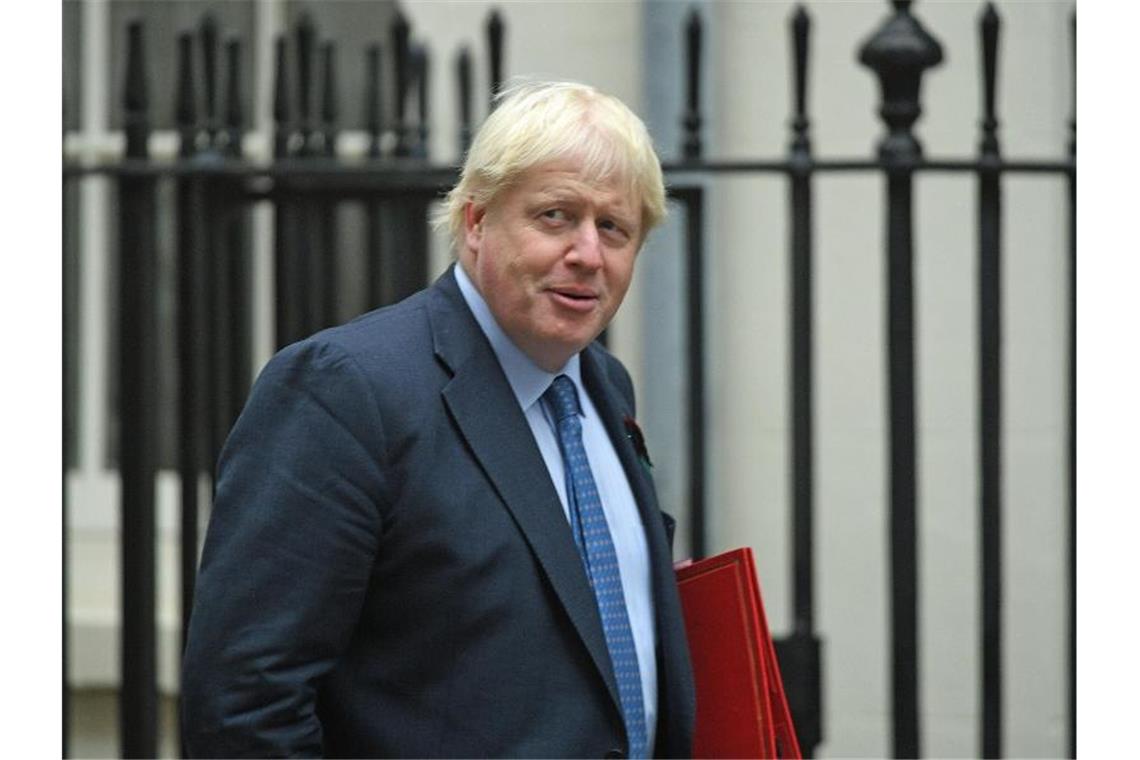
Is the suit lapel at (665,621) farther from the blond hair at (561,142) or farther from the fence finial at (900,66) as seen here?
the fence finial at (900,66)

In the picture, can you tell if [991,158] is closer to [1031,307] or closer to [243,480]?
[1031,307]

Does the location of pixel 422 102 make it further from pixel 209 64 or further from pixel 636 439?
pixel 636 439

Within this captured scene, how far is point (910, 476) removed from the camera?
4.07 meters

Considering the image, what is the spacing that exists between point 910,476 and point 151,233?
6.00 feet

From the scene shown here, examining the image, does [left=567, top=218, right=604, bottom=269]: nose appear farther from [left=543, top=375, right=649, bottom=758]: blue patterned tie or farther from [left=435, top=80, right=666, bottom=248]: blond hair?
[left=543, top=375, right=649, bottom=758]: blue patterned tie

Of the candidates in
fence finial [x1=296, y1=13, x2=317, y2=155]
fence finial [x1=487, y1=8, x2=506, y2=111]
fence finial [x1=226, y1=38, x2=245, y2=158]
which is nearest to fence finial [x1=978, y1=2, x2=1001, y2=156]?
fence finial [x1=487, y1=8, x2=506, y2=111]

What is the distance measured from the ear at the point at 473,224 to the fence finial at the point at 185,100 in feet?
6.65

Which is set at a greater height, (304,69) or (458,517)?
(304,69)

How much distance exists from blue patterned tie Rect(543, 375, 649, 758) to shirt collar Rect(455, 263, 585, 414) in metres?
0.06

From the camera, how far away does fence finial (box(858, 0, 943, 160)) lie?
13.1 ft

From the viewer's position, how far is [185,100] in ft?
14.0

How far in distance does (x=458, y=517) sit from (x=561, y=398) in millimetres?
297

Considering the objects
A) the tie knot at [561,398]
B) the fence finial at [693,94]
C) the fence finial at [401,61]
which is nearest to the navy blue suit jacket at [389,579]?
the tie knot at [561,398]

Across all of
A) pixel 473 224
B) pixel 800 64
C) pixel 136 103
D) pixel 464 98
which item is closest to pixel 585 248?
pixel 473 224
